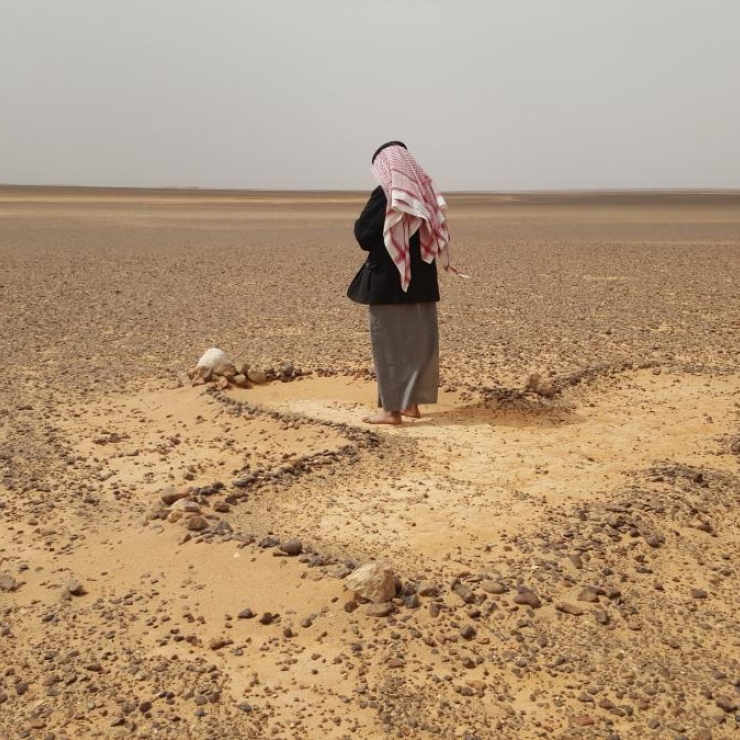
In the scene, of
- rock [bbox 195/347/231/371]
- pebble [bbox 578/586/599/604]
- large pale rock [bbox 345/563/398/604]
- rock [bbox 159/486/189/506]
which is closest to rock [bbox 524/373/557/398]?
rock [bbox 195/347/231/371]

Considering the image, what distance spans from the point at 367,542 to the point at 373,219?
2454 mm

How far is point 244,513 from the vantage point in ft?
16.2

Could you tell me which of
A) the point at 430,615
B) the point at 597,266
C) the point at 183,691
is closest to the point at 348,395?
the point at 430,615

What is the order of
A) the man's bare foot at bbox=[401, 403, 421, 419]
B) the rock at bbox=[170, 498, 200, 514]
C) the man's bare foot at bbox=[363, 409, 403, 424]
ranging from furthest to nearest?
the man's bare foot at bbox=[401, 403, 421, 419]
the man's bare foot at bbox=[363, 409, 403, 424]
the rock at bbox=[170, 498, 200, 514]

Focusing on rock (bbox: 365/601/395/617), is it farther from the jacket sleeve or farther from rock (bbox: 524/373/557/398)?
rock (bbox: 524/373/557/398)

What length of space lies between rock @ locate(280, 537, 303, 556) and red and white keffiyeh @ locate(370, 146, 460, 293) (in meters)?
2.37

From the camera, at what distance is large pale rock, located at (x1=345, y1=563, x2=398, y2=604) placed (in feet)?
12.5

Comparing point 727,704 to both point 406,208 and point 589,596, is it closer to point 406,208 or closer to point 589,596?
point 589,596

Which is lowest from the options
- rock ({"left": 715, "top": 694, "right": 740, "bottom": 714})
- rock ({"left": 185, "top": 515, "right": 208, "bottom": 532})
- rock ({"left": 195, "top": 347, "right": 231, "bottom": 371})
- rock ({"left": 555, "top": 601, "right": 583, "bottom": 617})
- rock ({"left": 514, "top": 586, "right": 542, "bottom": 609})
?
rock ({"left": 715, "top": 694, "right": 740, "bottom": 714})

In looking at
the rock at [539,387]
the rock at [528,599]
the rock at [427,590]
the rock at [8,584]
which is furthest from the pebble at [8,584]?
the rock at [539,387]

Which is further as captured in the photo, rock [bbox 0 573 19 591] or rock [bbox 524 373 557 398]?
rock [bbox 524 373 557 398]

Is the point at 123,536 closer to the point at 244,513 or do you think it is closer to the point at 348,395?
the point at 244,513

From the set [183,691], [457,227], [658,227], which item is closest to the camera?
[183,691]

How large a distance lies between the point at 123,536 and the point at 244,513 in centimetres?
64
